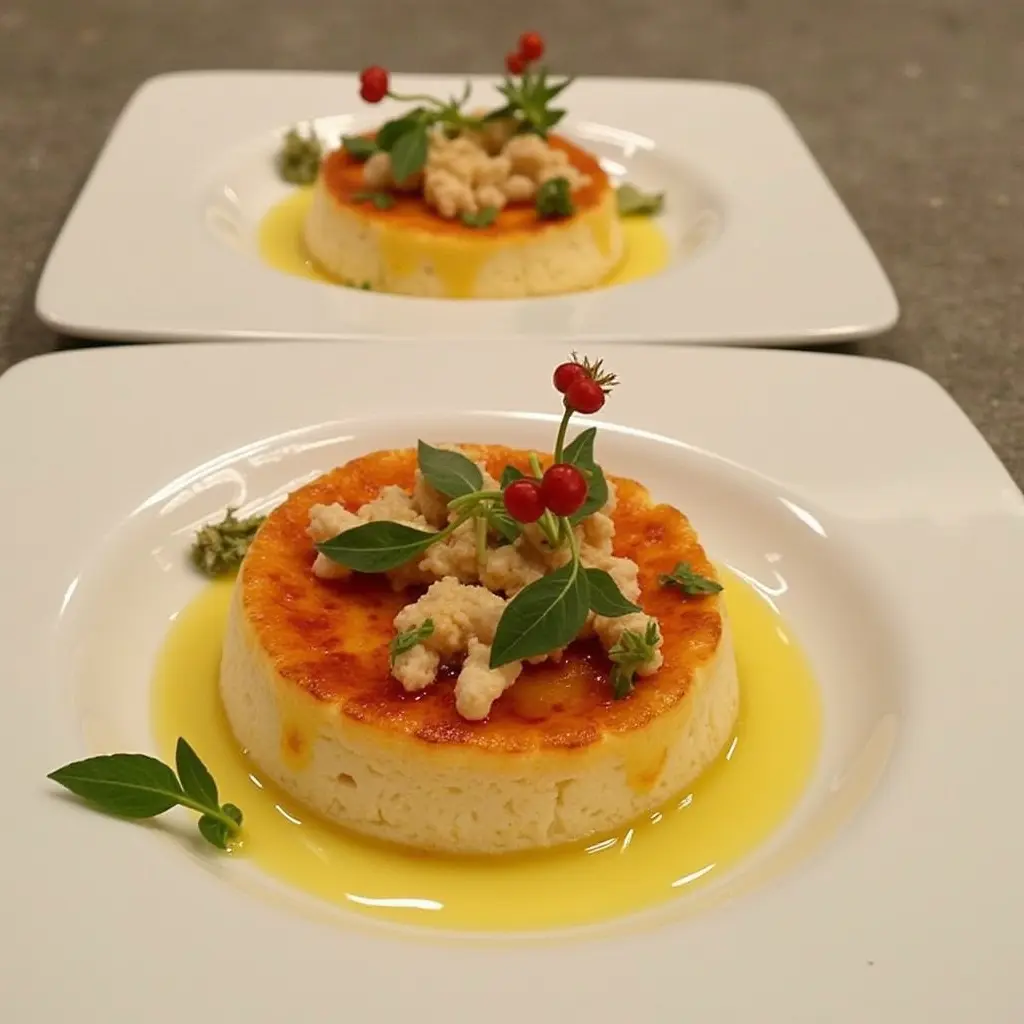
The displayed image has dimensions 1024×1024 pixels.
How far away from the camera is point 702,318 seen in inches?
123

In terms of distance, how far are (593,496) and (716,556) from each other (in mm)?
695

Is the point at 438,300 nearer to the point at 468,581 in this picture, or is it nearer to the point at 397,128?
the point at 397,128

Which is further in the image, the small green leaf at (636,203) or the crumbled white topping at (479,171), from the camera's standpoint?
the small green leaf at (636,203)

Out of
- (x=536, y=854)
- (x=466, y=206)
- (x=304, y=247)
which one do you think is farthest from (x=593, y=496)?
(x=304, y=247)

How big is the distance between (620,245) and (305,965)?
270 centimetres

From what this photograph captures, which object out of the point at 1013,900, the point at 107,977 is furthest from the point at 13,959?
the point at 1013,900

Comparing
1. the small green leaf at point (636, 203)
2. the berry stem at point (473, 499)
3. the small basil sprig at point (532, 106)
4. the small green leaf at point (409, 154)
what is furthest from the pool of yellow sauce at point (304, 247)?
the berry stem at point (473, 499)

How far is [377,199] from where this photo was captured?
138 inches

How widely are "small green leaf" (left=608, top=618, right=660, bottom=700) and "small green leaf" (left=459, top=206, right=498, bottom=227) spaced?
1696mm

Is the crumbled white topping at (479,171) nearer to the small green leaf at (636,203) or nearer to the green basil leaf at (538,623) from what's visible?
the small green leaf at (636,203)

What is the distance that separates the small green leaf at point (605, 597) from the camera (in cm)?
196

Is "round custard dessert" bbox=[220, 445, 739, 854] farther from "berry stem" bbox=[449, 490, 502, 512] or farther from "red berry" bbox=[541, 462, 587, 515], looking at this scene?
"red berry" bbox=[541, 462, 587, 515]

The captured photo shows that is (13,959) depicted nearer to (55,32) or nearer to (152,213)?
(152,213)

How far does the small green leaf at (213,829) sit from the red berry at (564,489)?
0.69 m
